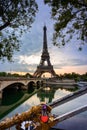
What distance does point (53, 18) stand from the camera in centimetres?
1227

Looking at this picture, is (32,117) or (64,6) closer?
(32,117)

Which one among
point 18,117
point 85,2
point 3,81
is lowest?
point 3,81

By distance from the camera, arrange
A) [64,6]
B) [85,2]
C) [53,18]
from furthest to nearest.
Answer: [53,18] → [64,6] → [85,2]

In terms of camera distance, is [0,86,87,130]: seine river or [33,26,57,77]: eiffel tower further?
[33,26,57,77]: eiffel tower

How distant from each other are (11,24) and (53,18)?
2855 mm

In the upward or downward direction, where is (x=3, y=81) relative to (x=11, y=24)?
downward

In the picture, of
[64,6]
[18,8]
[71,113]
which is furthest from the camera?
[18,8]

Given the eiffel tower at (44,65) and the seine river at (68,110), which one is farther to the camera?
the eiffel tower at (44,65)

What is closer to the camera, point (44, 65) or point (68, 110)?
point (68, 110)

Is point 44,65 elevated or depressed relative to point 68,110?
elevated

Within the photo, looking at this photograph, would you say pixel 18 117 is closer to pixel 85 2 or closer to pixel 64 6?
pixel 85 2

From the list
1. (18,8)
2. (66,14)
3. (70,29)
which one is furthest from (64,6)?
(18,8)

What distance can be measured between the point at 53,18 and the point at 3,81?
39549mm

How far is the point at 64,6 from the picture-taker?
36.9 ft
